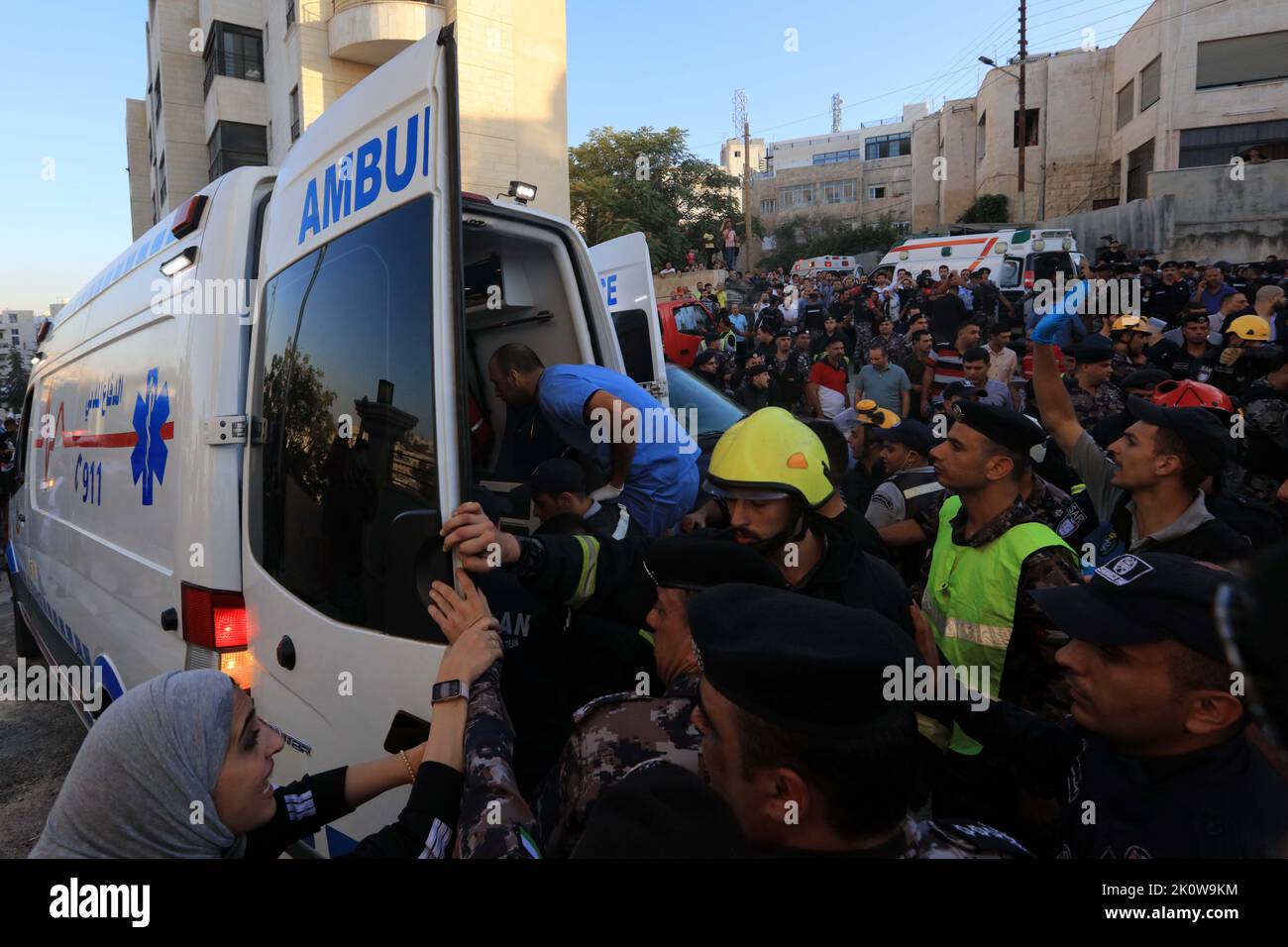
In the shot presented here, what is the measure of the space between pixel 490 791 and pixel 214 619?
125 cm

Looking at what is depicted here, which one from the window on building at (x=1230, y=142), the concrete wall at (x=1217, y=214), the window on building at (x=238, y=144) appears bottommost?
the concrete wall at (x=1217, y=214)

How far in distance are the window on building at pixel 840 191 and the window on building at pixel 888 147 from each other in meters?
2.81

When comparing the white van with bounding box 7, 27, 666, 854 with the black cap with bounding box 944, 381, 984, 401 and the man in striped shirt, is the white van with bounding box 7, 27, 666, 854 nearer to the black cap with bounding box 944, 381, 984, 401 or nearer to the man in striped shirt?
the black cap with bounding box 944, 381, 984, 401

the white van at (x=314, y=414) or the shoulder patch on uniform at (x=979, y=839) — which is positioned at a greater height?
the white van at (x=314, y=414)

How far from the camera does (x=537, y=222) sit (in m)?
3.05

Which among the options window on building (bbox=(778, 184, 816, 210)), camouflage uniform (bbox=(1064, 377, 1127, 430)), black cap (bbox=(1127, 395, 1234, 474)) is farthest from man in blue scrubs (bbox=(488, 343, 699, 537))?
window on building (bbox=(778, 184, 816, 210))

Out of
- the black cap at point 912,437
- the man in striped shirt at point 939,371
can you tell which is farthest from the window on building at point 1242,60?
the black cap at point 912,437

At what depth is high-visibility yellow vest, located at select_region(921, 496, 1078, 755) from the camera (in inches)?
88.1

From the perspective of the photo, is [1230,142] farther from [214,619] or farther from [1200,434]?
[214,619]

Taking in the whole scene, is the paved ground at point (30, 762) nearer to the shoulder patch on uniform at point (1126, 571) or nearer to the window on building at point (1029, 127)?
the shoulder patch on uniform at point (1126, 571)

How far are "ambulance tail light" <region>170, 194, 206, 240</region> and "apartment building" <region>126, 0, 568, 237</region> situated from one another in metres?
15.5

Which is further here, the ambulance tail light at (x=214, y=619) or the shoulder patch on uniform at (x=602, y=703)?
the ambulance tail light at (x=214, y=619)

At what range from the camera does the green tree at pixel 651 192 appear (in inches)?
1258
